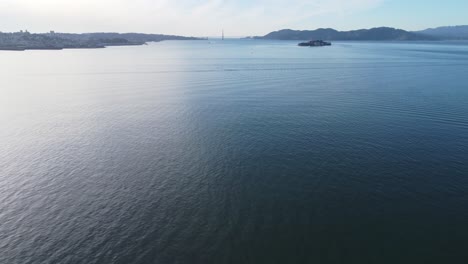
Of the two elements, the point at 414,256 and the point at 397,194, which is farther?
the point at 397,194

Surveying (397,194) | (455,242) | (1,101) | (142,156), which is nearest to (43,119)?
(1,101)

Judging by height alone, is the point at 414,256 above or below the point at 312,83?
below

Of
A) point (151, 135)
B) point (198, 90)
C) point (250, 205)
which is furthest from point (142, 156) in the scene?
point (198, 90)

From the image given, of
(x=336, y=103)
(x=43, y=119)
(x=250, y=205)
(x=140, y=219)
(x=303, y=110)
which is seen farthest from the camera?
(x=336, y=103)

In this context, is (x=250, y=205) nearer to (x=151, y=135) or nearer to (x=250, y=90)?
(x=151, y=135)

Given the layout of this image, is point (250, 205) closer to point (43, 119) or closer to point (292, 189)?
point (292, 189)

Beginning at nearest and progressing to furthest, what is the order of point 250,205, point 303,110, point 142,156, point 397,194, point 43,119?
point 250,205 → point 397,194 → point 142,156 → point 43,119 → point 303,110
